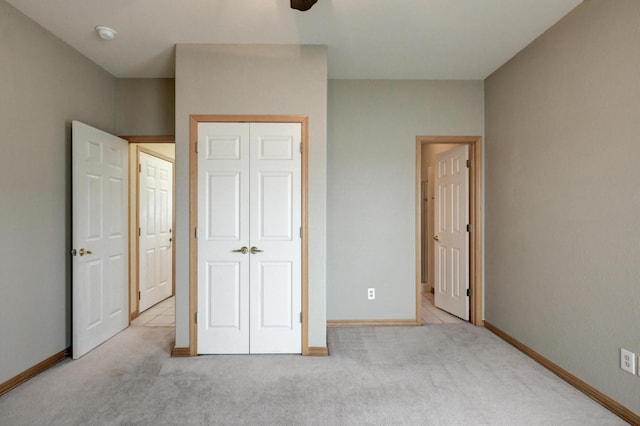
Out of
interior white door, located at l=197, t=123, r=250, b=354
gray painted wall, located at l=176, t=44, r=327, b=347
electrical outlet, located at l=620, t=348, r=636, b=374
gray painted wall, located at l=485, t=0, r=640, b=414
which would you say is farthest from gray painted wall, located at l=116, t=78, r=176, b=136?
electrical outlet, located at l=620, t=348, r=636, b=374

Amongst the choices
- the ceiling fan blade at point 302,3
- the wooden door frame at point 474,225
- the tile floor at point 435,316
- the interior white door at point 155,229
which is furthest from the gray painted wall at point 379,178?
the interior white door at point 155,229

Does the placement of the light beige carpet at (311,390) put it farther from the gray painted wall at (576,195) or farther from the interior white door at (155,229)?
the interior white door at (155,229)

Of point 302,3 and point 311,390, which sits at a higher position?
point 302,3

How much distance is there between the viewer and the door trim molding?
9.05 ft

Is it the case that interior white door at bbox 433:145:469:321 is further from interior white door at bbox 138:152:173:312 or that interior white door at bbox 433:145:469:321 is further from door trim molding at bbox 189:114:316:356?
interior white door at bbox 138:152:173:312

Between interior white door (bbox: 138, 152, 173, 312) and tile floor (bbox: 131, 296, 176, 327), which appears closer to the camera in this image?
tile floor (bbox: 131, 296, 176, 327)

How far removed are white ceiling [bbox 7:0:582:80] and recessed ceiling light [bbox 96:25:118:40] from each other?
5 cm

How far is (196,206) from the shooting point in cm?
277

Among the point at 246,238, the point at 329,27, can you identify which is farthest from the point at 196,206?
the point at 329,27

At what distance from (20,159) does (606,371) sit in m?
4.22

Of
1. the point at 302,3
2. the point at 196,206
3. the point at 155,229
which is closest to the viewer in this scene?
the point at 302,3

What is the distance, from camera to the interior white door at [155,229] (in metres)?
4.00

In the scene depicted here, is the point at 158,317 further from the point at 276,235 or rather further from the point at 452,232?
the point at 452,232

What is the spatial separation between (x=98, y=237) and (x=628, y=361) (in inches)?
160
